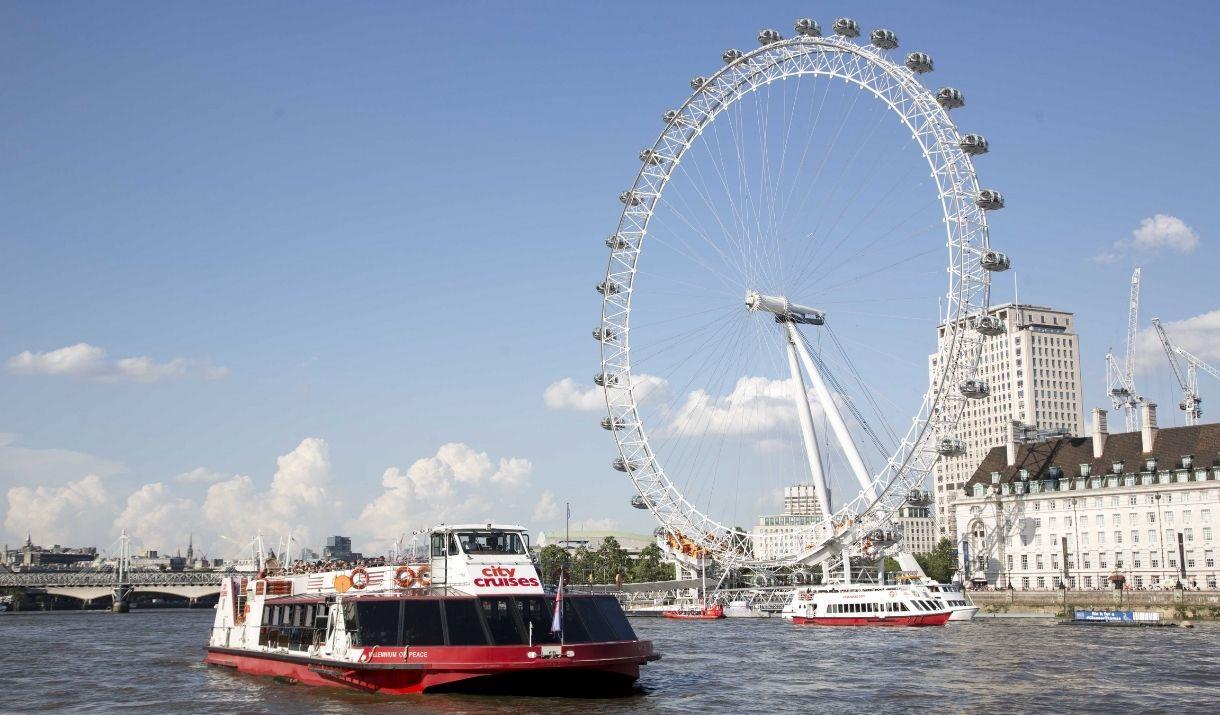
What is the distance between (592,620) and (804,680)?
1317 centimetres

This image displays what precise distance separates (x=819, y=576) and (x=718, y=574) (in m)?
12.1

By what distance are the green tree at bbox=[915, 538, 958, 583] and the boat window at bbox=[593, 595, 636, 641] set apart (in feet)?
469

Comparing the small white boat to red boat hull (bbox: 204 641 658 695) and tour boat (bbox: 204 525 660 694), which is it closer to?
tour boat (bbox: 204 525 660 694)

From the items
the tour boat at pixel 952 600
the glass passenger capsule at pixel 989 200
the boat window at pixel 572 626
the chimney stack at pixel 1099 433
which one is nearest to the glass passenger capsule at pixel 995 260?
the glass passenger capsule at pixel 989 200

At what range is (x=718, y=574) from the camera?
13850cm

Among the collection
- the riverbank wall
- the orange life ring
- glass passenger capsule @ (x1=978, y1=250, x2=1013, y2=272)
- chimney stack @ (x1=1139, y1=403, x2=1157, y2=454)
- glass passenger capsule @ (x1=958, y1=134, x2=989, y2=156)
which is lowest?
the riverbank wall

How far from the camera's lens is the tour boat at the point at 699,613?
13525 centimetres

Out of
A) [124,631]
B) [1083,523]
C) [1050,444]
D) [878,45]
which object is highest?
[878,45]

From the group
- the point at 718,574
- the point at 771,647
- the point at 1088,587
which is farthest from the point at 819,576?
the point at 771,647

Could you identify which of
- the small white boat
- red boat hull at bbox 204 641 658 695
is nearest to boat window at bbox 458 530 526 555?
red boat hull at bbox 204 641 658 695

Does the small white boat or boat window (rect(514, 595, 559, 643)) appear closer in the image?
boat window (rect(514, 595, 559, 643))

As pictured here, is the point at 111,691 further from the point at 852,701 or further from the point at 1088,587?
the point at 1088,587

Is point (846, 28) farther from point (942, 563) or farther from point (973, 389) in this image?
point (942, 563)

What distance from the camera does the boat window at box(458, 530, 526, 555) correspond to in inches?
1800
